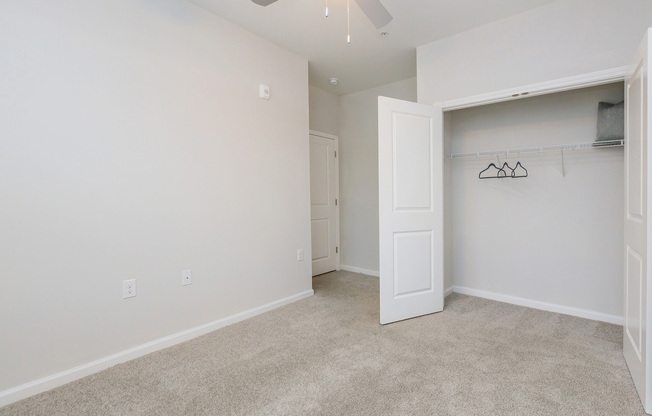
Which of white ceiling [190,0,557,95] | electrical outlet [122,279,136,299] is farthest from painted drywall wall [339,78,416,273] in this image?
electrical outlet [122,279,136,299]

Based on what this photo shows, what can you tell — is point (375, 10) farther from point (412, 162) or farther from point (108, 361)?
point (108, 361)

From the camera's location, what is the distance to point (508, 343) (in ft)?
7.88

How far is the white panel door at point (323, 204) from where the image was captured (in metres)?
4.55

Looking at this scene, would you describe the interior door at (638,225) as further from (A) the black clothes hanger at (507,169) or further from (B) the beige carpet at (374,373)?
(A) the black clothes hanger at (507,169)

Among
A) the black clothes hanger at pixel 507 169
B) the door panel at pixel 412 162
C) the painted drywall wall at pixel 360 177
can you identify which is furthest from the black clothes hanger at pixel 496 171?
the painted drywall wall at pixel 360 177

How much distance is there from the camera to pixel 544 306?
3078mm

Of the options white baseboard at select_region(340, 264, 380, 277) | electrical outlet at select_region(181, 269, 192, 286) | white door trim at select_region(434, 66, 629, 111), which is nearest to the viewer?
white door trim at select_region(434, 66, 629, 111)

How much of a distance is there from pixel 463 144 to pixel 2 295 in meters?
3.94

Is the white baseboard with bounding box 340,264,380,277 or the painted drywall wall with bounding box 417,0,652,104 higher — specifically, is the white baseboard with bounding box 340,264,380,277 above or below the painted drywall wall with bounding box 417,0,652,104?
below

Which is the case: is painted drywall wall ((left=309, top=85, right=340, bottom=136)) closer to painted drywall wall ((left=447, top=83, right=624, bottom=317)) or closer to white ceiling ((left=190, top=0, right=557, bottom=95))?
white ceiling ((left=190, top=0, right=557, bottom=95))

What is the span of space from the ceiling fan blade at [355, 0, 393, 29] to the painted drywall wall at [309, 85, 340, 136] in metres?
2.49

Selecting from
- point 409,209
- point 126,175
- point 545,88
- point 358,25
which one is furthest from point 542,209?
point 126,175

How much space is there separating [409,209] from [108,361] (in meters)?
2.53

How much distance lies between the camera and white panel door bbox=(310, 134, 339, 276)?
14.9ft
